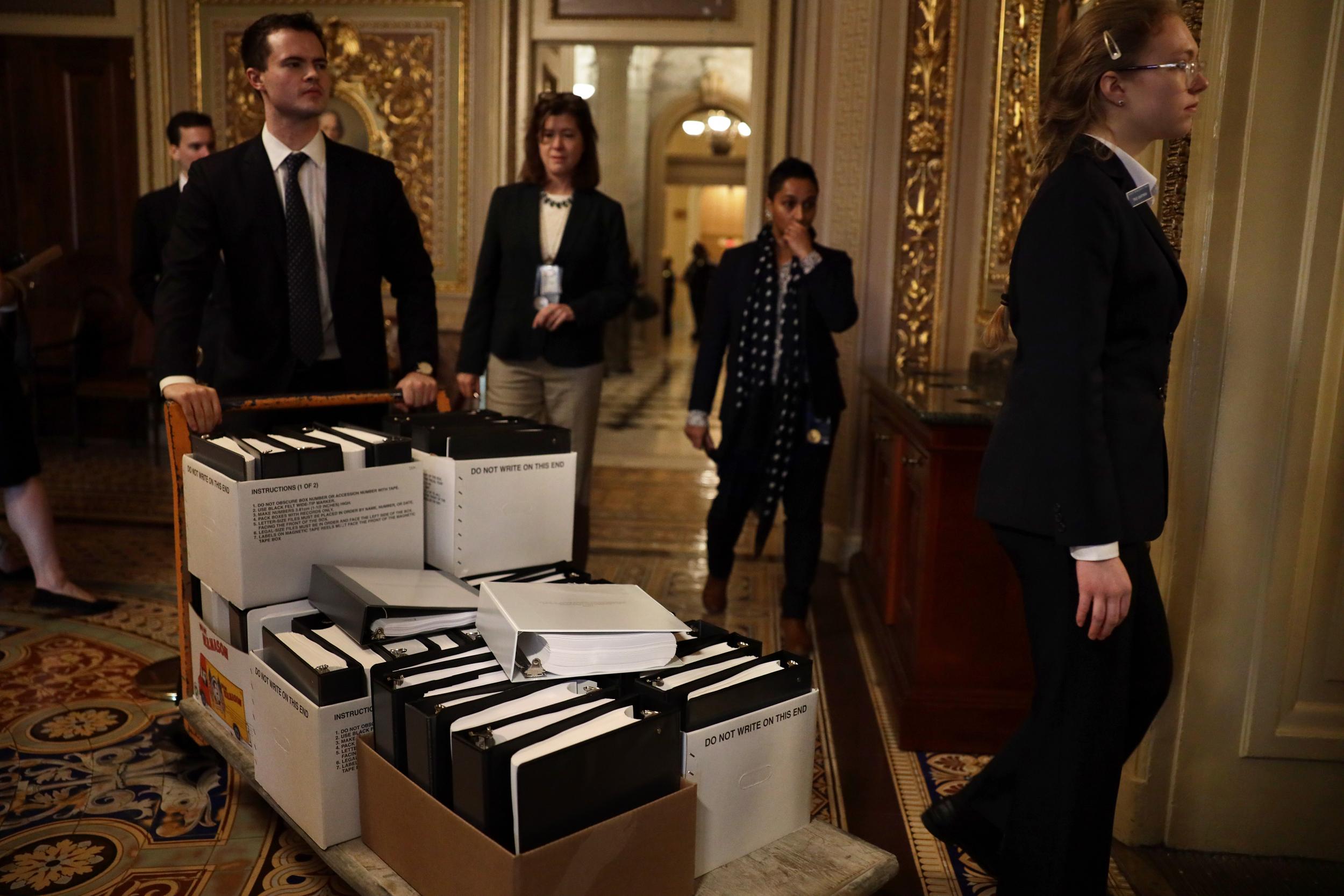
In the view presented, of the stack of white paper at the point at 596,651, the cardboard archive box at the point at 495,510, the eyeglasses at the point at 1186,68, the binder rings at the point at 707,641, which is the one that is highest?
the eyeglasses at the point at 1186,68

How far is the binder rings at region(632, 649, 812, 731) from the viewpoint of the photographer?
1507 millimetres

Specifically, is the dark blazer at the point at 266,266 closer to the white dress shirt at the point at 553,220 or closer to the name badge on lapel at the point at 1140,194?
the white dress shirt at the point at 553,220

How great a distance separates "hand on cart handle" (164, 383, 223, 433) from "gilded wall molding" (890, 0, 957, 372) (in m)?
2.72

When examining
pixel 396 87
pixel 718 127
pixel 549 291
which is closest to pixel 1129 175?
pixel 549 291

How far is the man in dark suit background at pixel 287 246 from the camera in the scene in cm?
236

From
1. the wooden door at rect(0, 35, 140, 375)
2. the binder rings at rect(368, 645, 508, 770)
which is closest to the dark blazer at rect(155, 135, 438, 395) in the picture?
the binder rings at rect(368, 645, 508, 770)

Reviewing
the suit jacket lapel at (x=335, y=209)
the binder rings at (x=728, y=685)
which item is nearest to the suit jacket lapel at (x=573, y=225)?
the suit jacket lapel at (x=335, y=209)

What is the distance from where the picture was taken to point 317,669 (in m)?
1.62

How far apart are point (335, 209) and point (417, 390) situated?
18.6 inches

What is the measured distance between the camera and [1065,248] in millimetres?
1497

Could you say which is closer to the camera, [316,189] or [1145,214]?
[1145,214]

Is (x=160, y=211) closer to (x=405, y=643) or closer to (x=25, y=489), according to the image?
(x=25, y=489)

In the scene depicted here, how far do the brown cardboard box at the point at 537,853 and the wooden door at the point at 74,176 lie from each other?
5.97 meters

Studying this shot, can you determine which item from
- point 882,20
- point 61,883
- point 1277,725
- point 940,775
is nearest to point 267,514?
point 61,883
